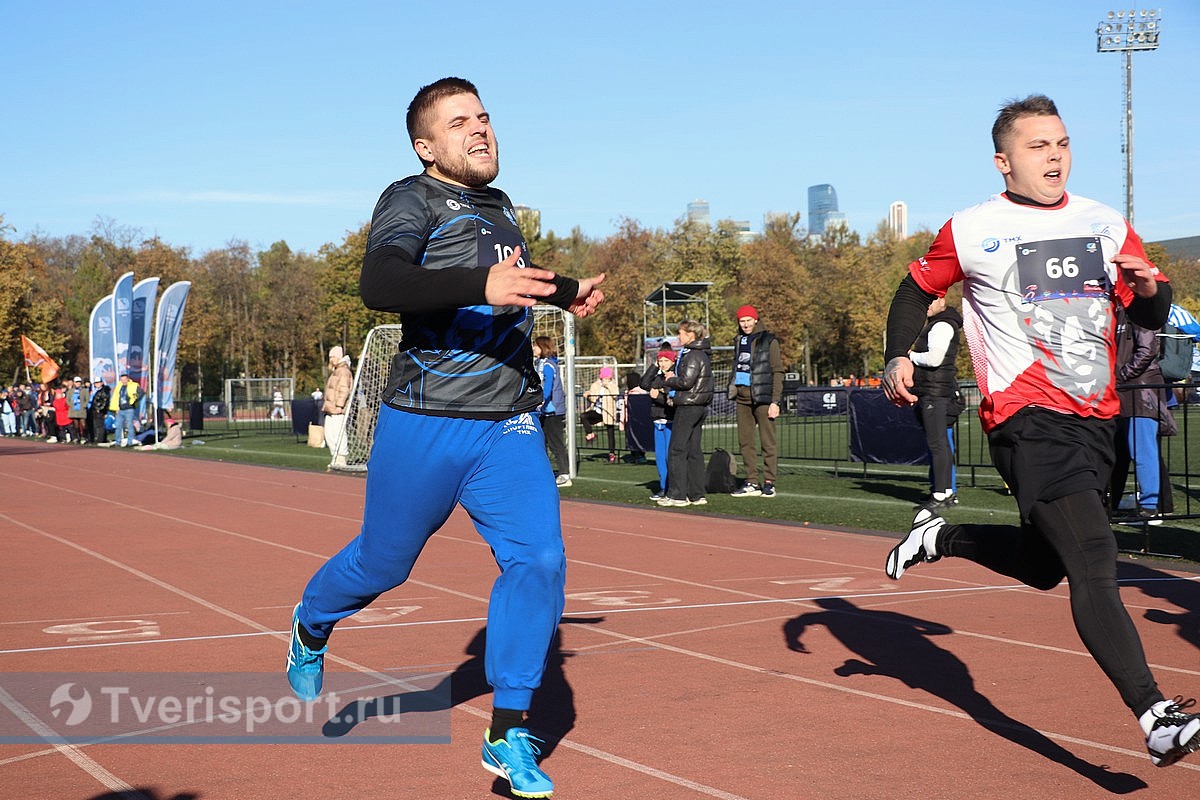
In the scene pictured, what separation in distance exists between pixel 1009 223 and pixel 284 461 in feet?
74.2

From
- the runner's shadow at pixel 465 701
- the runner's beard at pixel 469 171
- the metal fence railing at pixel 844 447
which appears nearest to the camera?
the runner's beard at pixel 469 171

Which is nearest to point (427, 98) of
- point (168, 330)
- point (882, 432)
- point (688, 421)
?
point (688, 421)

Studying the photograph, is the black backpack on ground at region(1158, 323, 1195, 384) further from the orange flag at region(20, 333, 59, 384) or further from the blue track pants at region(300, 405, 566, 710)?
the orange flag at region(20, 333, 59, 384)

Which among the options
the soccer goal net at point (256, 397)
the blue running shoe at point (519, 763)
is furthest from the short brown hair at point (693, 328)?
the soccer goal net at point (256, 397)

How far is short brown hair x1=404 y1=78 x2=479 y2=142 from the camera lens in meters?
4.22

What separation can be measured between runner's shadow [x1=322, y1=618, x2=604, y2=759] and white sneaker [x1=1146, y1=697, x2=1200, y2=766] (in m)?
1.96

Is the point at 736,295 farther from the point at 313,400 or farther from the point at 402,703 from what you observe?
the point at 402,703

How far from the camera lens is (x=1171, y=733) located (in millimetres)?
3715

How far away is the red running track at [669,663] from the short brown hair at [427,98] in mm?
2160

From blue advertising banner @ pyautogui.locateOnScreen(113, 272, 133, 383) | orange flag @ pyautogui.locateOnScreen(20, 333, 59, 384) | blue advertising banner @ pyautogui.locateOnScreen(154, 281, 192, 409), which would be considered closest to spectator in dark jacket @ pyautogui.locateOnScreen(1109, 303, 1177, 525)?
blue advertising banner @ pyautogui.locateOnScreen(154, 281, 192, 409)

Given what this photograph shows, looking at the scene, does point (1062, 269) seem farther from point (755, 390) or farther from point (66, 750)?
point (755, 390)

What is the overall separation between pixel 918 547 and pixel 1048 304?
4.25 feet

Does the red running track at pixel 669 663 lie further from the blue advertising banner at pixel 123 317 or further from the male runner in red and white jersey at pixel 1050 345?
the blue advertising banner at pixel 123 317

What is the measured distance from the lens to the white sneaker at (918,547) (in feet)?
16.8
